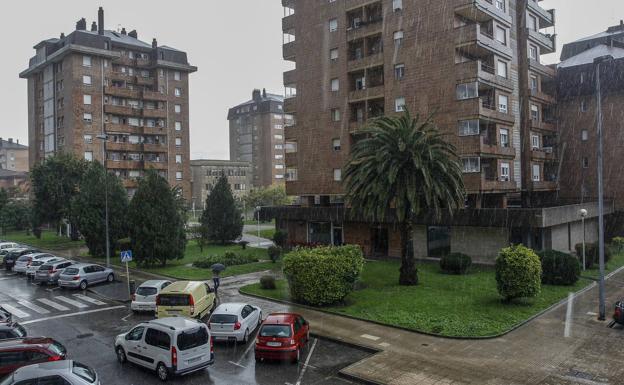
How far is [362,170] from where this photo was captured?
2738cm

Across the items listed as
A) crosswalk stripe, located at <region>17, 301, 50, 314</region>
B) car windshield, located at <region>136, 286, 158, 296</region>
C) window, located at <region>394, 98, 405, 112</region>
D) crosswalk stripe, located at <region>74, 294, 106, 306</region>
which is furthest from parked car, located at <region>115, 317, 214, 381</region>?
window, located at <region>394, 98, 405, 112</region>

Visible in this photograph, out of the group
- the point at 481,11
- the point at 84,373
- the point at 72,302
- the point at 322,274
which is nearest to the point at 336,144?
the point at 481,11

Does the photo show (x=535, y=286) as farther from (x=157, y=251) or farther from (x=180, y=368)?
(x=157, y=251)

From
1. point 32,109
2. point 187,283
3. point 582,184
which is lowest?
point 187,283

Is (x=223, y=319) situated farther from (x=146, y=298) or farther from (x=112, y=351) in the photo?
(x=146, y=298)

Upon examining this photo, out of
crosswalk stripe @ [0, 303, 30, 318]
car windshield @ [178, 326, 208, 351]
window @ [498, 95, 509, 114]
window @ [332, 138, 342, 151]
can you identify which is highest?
window @ [498, 95, 509, 114]

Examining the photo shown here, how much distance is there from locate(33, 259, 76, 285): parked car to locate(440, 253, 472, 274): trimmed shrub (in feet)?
82.1

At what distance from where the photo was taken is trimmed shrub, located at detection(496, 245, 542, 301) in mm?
22266

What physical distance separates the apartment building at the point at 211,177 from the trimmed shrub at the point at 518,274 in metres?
85.5

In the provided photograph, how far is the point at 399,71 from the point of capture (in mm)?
38969

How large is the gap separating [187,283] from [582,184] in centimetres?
4172

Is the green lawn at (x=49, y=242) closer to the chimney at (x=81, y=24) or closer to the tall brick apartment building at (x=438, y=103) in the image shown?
the tall brick apartment building at (x=438, y=103)

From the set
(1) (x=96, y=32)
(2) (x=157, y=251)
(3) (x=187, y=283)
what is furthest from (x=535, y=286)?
(1) (x=96, y=32)

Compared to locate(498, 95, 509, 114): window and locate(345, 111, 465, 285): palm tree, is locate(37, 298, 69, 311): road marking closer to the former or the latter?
locate(345, 111, 465, 285): palm tree
